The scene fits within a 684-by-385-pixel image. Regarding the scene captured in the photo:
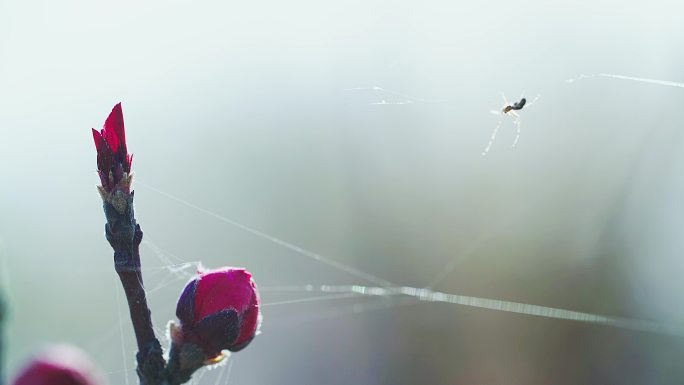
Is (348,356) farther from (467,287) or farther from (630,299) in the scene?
(630,299)

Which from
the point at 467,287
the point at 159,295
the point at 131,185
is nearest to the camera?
the point at 131,185

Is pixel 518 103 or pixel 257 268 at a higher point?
pixel 518 103

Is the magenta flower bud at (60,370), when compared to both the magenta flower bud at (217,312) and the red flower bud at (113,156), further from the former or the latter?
the magenta flower bud at (217,312)

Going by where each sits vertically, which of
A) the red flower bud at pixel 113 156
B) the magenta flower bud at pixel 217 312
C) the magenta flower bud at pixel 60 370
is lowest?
the magenta flower bud at pixel 217 312

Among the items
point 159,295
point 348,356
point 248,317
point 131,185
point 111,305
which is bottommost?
point 348,356

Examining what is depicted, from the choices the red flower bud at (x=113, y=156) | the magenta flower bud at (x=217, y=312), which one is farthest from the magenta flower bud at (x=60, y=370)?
the magenta flower bud at (x=217, y=312)

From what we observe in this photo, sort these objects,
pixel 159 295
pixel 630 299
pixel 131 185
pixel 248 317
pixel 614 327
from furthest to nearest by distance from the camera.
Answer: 1. pixel 630 299
2. pixel 614 327
3. pixel 159 295
4. pixel 248 317
5. pixel 131 185

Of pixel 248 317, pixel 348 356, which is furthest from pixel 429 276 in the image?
pixel 248 317

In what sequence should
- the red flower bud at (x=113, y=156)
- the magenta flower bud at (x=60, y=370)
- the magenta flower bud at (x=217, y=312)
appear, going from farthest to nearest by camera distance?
1. the magenta flower bud at (x=217, y=312)
2. the red flower bud at (x=113, y=156)
3. the magenta flower bud at (x=60, y=370)
